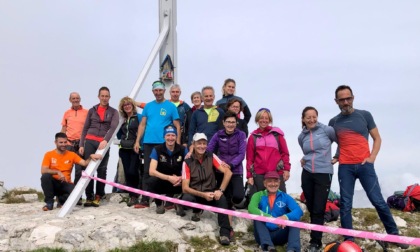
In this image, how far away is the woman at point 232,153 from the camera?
20.2ft


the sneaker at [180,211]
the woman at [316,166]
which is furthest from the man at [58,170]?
the woman at [316,166]

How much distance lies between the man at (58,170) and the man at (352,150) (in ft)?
14.9

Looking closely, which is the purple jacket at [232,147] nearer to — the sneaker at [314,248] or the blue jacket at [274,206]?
the blue jacket at [274,206]

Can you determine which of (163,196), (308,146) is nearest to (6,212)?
(163,196)

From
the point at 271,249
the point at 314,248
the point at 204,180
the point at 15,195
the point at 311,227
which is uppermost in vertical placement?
the point at 204,180

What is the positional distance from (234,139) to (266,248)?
67.6 inches

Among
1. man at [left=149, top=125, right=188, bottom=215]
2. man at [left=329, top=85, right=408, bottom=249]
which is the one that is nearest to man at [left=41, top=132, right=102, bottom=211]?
man at [left=149, top=125, right=188, bottom=215]

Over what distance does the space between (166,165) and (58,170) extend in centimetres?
211

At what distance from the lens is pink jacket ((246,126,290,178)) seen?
6.07 meters

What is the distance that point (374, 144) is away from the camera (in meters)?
5.86

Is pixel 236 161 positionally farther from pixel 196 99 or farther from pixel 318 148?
pixel 196 99

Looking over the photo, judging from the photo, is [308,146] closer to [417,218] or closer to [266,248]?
[266,248]

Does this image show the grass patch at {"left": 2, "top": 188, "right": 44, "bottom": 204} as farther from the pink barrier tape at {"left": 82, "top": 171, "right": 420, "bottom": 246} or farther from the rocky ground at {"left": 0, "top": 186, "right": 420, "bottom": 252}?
the pink barrier tape at {"left": 82, "top": 171, "right": 420, "bottom": 246}

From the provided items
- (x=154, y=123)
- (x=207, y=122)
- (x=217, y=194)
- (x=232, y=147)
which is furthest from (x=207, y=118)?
(x=217, y=194)
